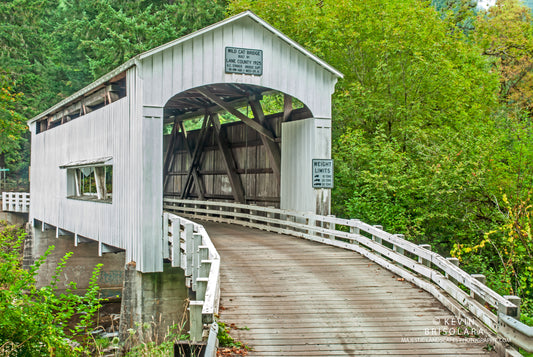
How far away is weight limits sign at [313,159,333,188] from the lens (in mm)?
A: 13945

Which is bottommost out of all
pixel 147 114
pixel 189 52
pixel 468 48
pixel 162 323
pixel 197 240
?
pixel 162 323

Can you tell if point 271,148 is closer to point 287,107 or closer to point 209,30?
point 287,107

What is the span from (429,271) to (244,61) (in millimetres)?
6643

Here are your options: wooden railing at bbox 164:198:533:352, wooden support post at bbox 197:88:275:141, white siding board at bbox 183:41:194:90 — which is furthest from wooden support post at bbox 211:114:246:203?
white siding board at bbox 183:41:194:90

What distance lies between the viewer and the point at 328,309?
26.4 feet

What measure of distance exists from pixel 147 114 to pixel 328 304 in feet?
19.0

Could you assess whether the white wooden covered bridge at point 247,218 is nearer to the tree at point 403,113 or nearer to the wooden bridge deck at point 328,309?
the wooden bridge deck at point 328,309

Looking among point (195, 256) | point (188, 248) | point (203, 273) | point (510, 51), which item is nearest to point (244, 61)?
point (188, 248)

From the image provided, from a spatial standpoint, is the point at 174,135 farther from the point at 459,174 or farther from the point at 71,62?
the point at 71,62

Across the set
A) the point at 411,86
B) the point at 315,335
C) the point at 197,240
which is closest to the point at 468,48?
the point at 411,86

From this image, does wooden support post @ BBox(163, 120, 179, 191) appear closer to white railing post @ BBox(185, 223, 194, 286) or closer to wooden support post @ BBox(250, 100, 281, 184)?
wooden support post @ BBox(250, 100, 281, 184)

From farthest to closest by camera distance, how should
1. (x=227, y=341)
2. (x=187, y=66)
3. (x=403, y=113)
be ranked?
1. (x=403, y=113)
2. (x=187, y=66)
3. (x=227, y=341)

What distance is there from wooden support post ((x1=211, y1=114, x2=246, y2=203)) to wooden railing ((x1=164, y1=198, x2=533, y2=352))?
1436 mm

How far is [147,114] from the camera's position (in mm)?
11906
